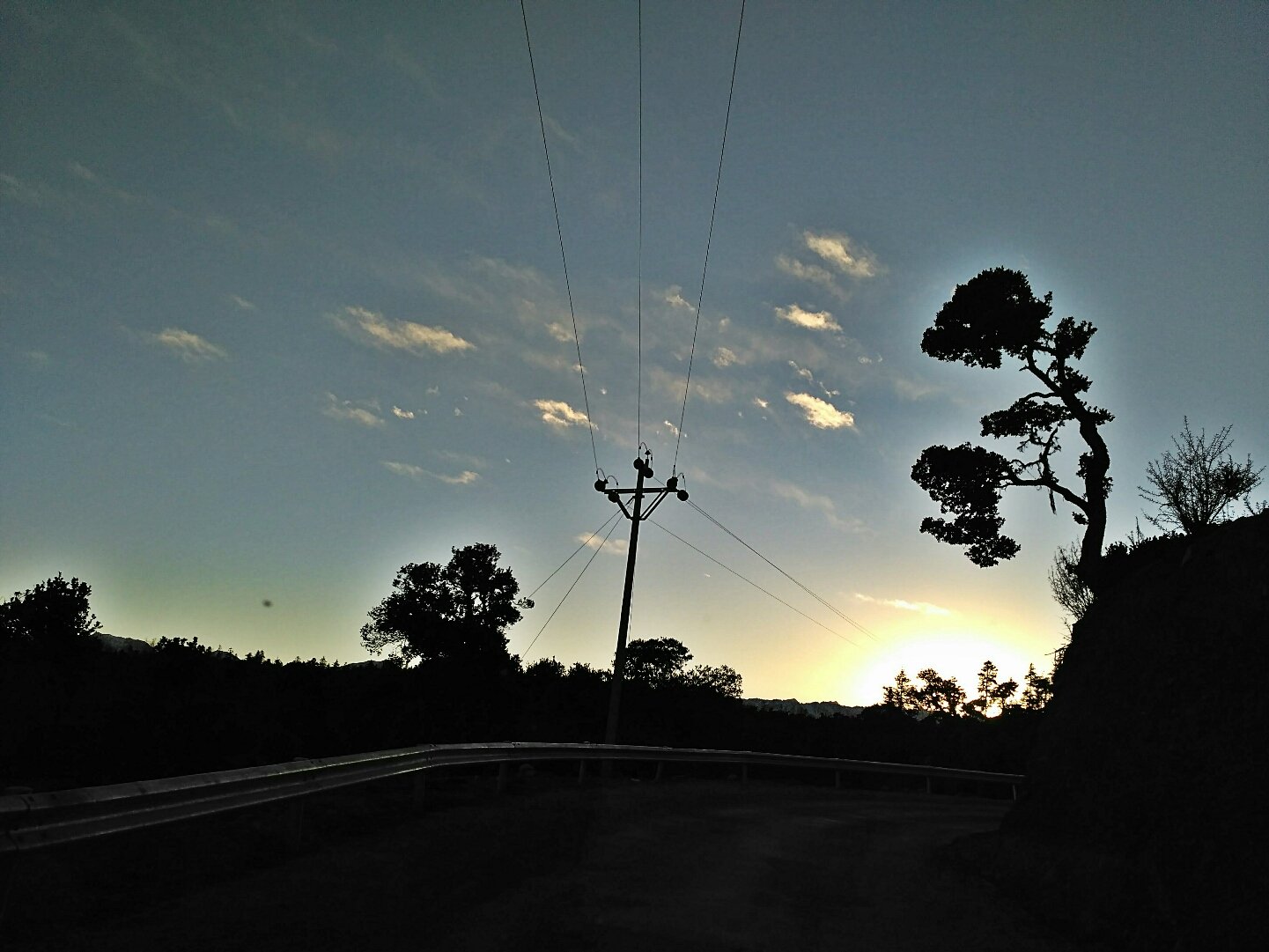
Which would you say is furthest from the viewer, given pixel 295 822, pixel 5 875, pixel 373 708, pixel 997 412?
pixel 373 708

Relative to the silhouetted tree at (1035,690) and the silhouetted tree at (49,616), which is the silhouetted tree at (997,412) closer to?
the silhouetted tree at (1035,690)

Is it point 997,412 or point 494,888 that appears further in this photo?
point 997,412

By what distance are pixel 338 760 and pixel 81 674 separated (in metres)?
45.4

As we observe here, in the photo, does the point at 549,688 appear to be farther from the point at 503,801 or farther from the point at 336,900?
the point at 336,900

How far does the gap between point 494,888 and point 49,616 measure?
10710 cm

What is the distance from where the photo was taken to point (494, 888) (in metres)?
7.47

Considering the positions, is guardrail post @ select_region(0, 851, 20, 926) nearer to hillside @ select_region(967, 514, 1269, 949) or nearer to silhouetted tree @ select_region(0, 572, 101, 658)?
hillside @ select_region(967, 514, 1269, 949)

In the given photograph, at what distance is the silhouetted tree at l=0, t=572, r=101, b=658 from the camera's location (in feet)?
298

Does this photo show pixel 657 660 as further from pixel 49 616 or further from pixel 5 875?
pixel 5 875

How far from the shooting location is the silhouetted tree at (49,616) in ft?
298

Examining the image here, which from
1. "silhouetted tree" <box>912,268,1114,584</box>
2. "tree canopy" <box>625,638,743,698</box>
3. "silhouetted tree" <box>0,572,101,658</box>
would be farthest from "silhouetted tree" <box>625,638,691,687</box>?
"silhouetted tree" <box>912,268,1114,584</box>

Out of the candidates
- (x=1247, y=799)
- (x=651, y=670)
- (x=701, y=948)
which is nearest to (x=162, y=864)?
(x=701, y=948)

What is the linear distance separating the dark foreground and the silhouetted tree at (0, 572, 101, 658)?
9183 cm

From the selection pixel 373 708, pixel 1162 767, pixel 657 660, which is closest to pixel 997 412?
pixel 1162 767
